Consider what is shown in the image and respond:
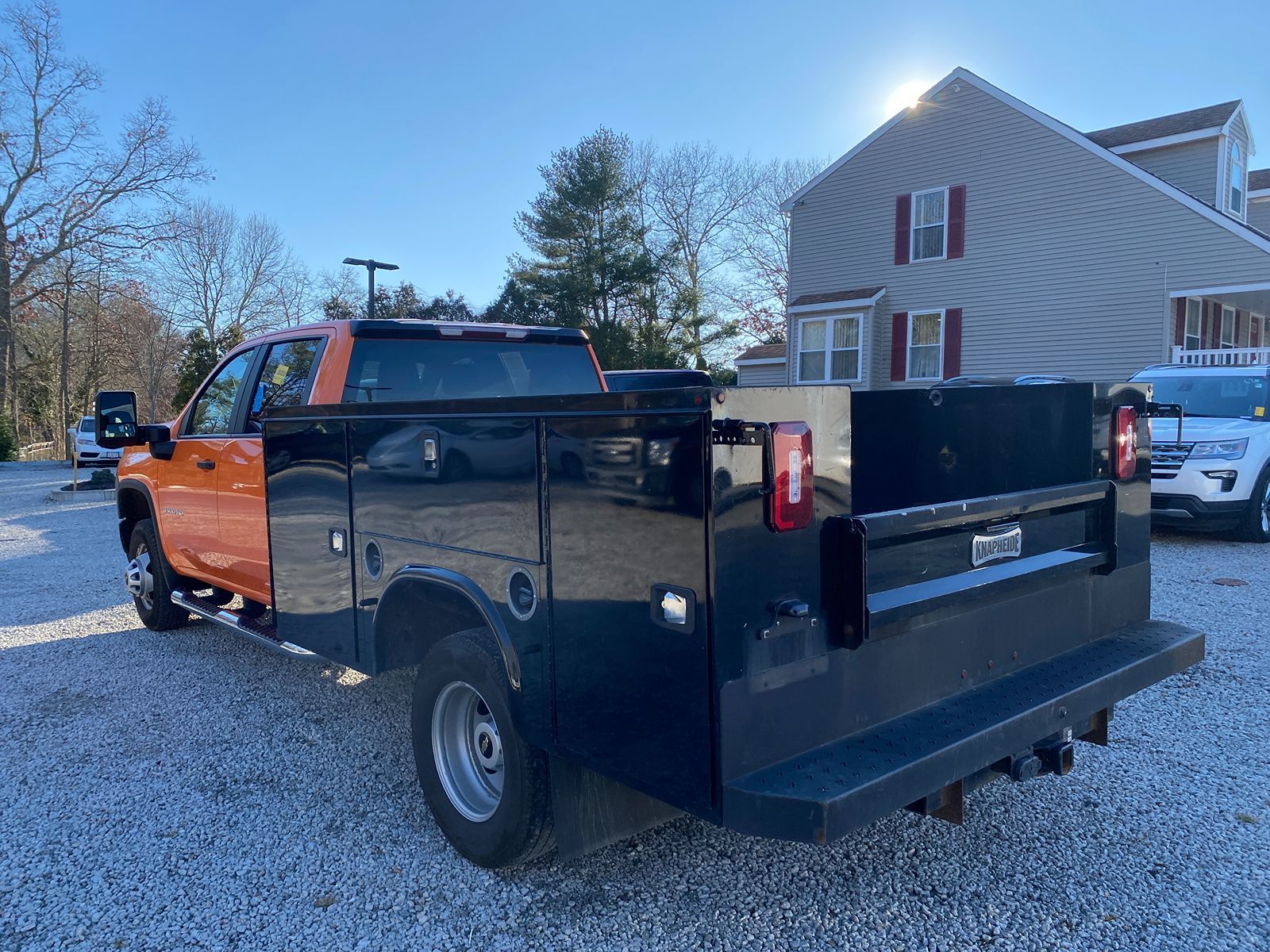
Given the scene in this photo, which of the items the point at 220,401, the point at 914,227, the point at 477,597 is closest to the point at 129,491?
the point at 220,401

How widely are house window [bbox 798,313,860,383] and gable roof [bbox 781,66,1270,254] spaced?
3297mm

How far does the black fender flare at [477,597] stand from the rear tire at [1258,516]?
897cm

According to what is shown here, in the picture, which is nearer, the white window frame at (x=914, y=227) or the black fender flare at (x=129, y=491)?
the black fender flare at (x=129, y=491)

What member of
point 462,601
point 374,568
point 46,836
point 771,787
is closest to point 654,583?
point 771,787

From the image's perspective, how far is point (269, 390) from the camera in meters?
4.73

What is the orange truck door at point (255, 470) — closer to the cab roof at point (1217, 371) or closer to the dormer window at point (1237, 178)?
the cab roof at point (1217, 371)

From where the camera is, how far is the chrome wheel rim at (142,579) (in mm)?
6309

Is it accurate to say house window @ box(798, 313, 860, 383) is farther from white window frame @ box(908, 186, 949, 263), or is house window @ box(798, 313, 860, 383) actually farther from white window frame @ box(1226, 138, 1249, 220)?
white window frame @ box(1226, 138, 1249, 220)

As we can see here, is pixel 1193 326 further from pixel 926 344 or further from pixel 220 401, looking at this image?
pixel 220 401

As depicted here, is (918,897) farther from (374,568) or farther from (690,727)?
(374,568)

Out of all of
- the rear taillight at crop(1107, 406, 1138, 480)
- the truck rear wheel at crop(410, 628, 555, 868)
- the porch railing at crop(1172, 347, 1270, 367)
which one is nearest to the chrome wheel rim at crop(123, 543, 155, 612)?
the truck rear wheel at crop(410, 628, 555, 868)

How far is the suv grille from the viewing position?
9.04m

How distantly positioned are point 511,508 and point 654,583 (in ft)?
2.13

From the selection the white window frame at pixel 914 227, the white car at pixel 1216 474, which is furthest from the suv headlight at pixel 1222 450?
the white window frame at pixel 914 227
